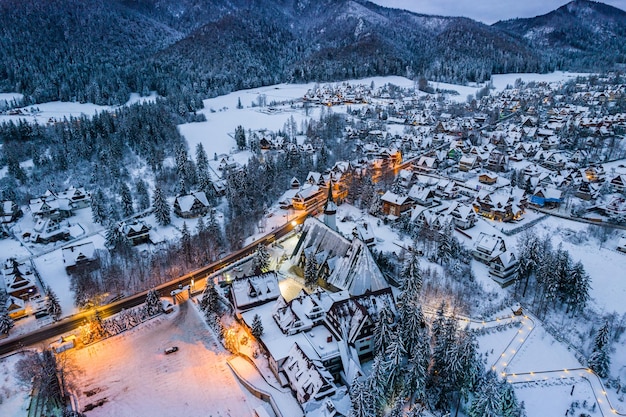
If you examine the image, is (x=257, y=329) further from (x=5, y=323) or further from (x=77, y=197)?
(x=77, y=197)

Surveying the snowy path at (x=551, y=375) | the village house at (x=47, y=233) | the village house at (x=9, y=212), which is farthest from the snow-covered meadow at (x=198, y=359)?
the village house at (x=9, y=212)

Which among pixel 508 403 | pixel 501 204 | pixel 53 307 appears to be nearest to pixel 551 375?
pixel 508 403

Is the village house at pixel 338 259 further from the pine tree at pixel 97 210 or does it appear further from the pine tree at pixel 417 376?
the pine tree at pixel 97 210

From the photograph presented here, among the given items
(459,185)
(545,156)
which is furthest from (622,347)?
(545,156)

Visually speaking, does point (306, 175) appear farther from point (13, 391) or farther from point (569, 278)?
point (13, 391)

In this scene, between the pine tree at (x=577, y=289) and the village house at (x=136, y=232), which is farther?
the village house at (x=136, y=232)

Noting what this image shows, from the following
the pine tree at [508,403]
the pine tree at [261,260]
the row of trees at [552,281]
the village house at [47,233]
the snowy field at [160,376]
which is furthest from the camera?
the village house at [47,233]

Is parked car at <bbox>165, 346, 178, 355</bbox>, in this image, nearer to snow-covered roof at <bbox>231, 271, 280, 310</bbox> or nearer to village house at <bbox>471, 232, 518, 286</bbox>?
snow-covered roof at <bbox>231, 271, 280, 310</bbox>
